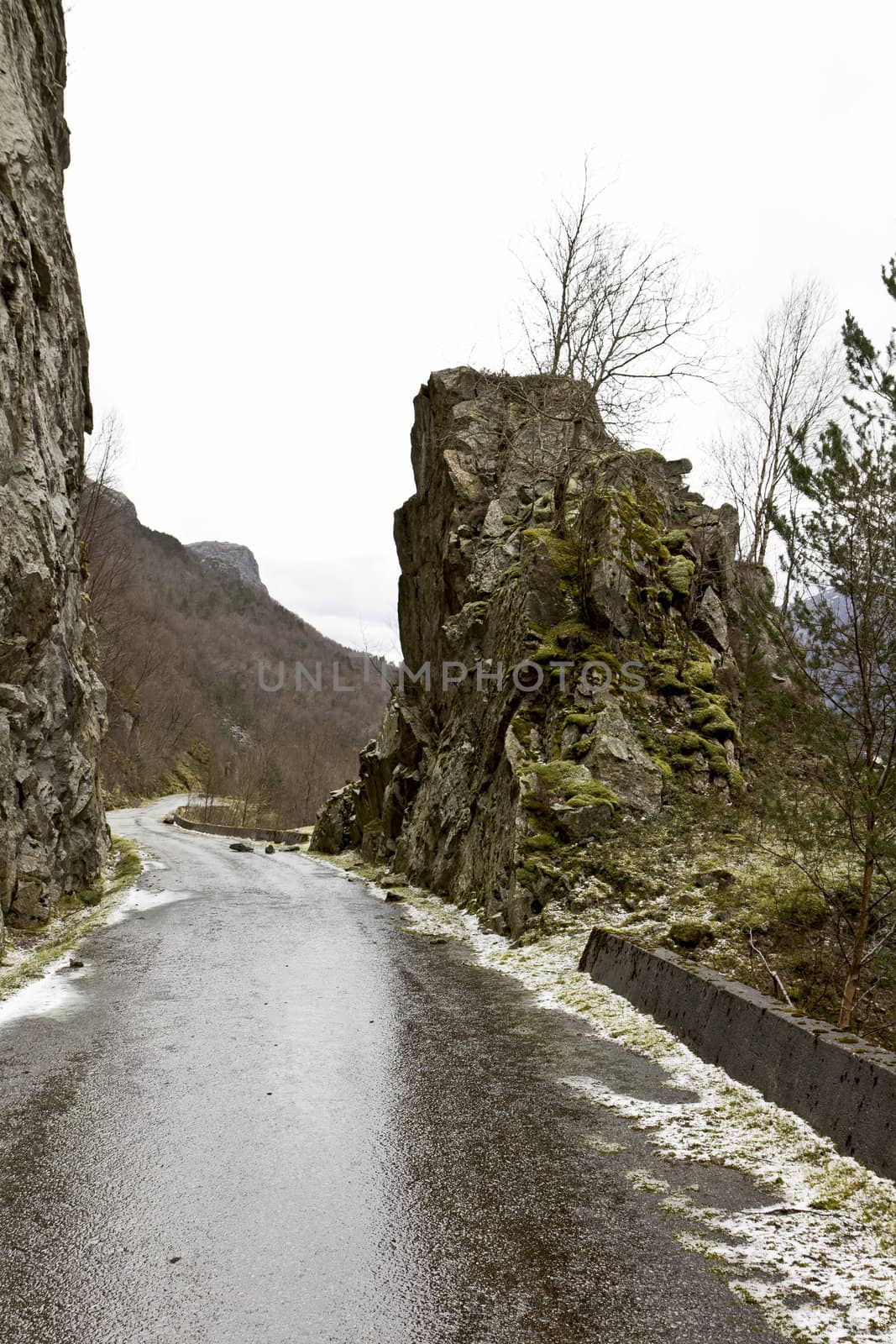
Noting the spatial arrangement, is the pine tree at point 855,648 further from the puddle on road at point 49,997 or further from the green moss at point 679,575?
the green moss at point 679,575

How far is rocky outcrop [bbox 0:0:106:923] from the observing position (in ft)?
45.9

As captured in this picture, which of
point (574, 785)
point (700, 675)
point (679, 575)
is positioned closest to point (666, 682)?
point (700, 675)

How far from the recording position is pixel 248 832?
48062 mm

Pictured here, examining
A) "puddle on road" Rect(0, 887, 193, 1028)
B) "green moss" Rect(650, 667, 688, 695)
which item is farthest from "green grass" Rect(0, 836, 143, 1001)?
"green moss" Rect(650, 667, 688, 695)

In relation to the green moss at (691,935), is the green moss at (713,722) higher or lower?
higher

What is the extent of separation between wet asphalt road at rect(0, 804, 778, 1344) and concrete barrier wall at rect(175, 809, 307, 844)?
35.6m

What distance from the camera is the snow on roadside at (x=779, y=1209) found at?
369 cm

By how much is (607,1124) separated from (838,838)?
275 cm

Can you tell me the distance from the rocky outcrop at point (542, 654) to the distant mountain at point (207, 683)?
18398 mm

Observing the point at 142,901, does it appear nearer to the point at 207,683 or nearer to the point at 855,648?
the point at 855,648

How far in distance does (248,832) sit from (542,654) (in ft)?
110

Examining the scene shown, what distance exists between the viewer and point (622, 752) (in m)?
15.8

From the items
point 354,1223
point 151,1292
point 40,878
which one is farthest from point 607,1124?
point 40,878

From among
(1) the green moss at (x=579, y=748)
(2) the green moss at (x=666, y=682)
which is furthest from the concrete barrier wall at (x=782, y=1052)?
(2) the green moss at (x=666, y=682)
